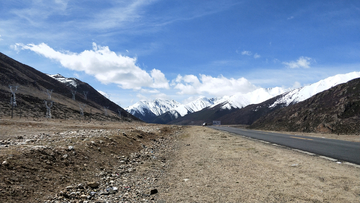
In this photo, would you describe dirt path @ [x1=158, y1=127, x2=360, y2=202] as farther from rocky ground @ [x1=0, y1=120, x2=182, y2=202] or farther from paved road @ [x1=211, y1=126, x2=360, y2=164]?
paved road @ [x1=211, y1=126, x2=360, y2=164]

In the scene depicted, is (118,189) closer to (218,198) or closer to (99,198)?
(99,198)

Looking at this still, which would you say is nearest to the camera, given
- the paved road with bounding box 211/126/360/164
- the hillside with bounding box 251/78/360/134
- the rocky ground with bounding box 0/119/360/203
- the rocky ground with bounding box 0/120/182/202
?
the rocky ground with bounding box 0/120/182/202

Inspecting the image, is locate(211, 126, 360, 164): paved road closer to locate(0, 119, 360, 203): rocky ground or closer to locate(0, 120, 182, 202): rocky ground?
locate(0, 119, 360, 203): rocky ground

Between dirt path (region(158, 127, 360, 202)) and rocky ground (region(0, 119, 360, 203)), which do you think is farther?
dirt path (region(158, 127, 360, 202))

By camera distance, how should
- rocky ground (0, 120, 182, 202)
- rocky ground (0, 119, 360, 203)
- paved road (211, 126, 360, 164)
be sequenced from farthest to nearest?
paved road (211, 126, 360, 164) → rocky ground (0, 119, 360, 203) → rocky ground (0, 120, 182, 202)

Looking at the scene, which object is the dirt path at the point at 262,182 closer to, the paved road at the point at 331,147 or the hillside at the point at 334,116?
A: the paved road at the point at 331,147


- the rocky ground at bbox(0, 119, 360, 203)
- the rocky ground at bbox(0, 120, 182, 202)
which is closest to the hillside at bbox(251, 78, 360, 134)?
the rocky ground at bbox(0, 119, 360, 203)

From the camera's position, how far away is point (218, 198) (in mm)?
5496

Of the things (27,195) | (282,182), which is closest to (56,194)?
(27,195)

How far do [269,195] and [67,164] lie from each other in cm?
676

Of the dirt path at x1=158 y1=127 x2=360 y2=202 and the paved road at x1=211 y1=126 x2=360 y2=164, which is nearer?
the dirt path at x1=158 y1=127 x2=360 y2=202

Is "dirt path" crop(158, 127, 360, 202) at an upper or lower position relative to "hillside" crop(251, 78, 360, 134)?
lower

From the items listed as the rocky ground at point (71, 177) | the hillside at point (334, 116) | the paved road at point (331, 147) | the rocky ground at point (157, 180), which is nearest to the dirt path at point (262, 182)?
the rocky ground at point (157, 180)

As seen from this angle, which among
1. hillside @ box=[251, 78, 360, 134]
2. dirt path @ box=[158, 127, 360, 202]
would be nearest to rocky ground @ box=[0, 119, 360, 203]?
dirt path @ box=[158, 127, 360, 202]
